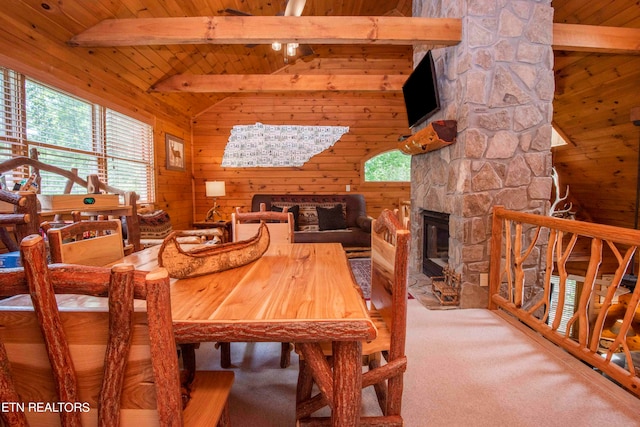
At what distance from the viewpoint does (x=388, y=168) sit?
19.2 ft

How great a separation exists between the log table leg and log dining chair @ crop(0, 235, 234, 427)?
1.54 ft

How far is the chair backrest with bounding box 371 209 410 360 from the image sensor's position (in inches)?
43.3

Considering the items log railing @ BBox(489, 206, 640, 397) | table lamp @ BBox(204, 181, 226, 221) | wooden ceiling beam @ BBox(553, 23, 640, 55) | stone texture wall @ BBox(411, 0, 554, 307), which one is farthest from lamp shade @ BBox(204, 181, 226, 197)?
wooden ceiling beam @ BBox(553, 23, 640, 55)

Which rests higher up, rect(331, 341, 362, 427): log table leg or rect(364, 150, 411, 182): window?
rect(364, 150, 411, 182): window

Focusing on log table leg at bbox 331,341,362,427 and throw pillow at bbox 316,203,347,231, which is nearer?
log table leg at bbox 331,341,362,427

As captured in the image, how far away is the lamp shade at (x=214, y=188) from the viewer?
5195 mm

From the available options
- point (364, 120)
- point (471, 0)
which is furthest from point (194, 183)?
point (471, 0)

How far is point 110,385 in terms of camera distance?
61 cm

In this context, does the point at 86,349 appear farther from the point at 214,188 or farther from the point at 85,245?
the point at 214,188

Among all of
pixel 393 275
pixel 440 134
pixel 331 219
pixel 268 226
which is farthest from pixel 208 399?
pixel 331 219

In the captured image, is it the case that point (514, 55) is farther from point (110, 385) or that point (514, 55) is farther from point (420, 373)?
point (110, 385)

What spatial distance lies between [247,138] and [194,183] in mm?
1269

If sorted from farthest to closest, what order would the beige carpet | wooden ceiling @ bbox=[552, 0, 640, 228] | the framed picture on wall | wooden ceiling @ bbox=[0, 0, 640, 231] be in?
the framed picture on wall
wooden ceiling @ bbox=[552, 0, 640, 228]
wooden ceiling @ bbox=[0, 0, 640, 231]
the beige carpet

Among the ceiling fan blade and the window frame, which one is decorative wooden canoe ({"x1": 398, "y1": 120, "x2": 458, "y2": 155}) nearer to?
the ceiling fan blade
